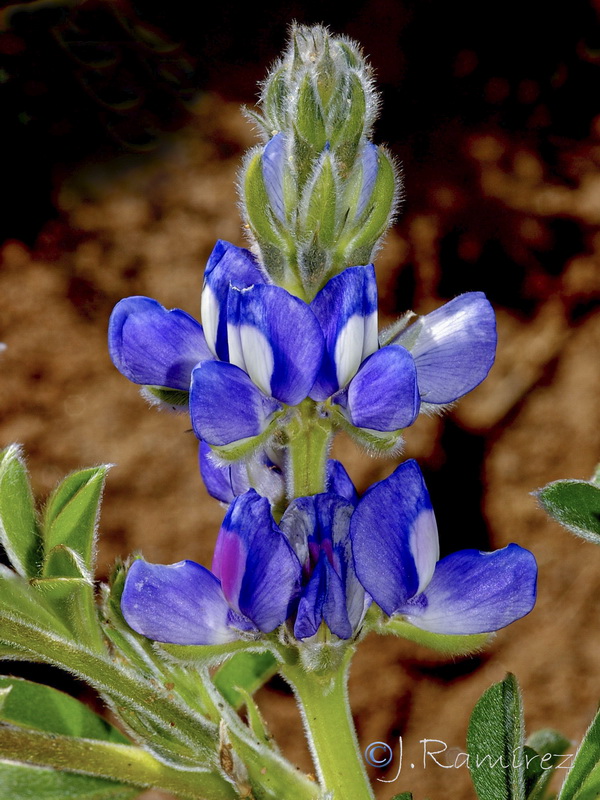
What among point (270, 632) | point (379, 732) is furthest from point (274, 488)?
point (379, 732)

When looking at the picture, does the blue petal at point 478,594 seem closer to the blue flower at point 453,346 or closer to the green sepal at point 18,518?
the blue flower at point 453,346

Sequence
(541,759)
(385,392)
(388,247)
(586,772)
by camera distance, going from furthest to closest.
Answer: (388,247)
(541,759)
(586,772)
(385,392)

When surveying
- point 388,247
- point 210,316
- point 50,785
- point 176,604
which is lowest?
point 388,247

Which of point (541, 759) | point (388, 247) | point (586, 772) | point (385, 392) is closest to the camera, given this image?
point (385, 392)

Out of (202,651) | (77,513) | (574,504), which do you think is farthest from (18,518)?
(574,504)

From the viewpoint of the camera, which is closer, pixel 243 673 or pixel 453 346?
pixel 453 346

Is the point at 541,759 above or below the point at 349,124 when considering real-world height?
below

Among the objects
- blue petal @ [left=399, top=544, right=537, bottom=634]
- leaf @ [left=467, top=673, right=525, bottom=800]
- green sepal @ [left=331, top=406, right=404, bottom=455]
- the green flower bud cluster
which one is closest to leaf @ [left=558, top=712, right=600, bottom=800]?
leaf @ [left=467, top=673, right=525, bottom=800]

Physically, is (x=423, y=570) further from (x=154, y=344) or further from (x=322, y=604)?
(x=154, y=344)
